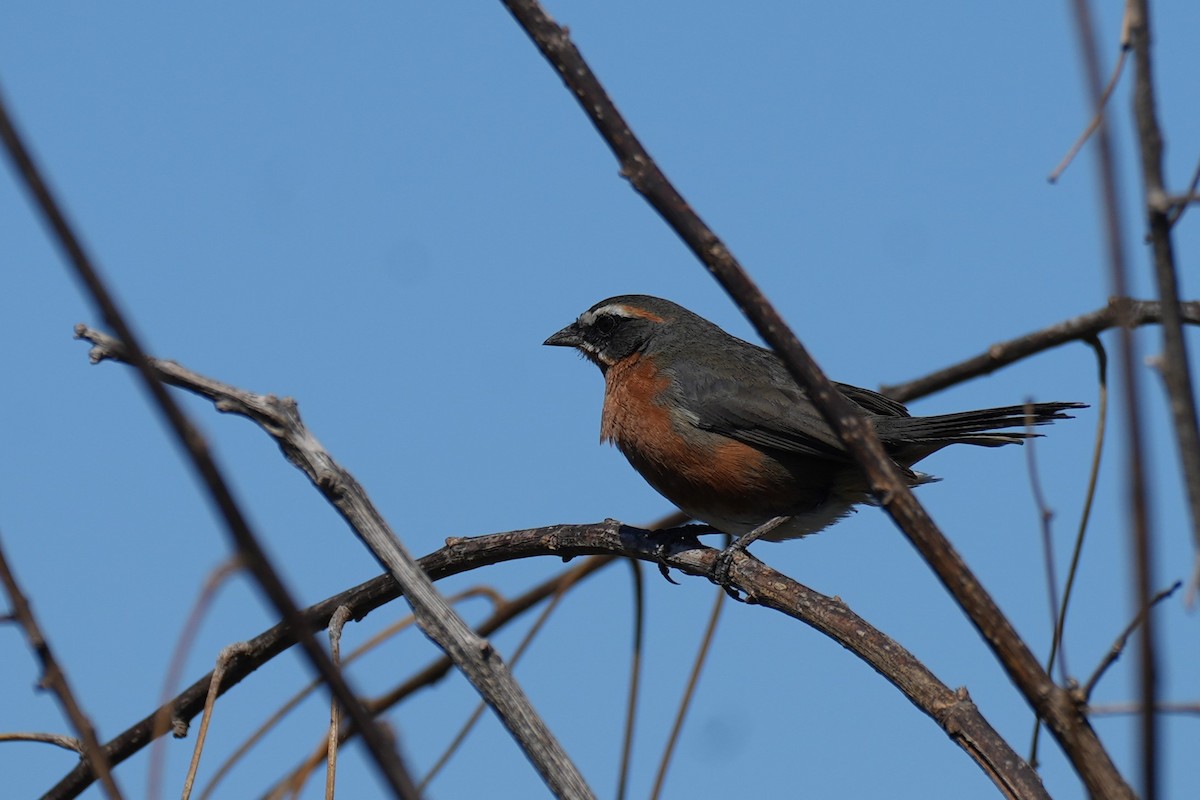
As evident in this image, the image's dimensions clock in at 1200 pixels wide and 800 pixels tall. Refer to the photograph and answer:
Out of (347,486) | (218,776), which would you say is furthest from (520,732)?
(218,776)

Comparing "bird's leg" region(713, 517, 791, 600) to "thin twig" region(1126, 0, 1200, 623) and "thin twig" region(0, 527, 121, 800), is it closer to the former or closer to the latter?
"thin twig" region(0, 527, 121, 800)

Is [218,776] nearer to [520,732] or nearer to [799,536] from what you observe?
[520,732]

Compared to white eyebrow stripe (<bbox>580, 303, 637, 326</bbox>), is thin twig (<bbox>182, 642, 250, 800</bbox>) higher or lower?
lower

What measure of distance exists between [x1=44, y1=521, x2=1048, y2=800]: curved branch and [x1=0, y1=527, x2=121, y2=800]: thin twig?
834 millimetres

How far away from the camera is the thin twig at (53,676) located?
1666 millimetres

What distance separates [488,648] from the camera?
2.11m

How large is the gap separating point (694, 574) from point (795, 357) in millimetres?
3984

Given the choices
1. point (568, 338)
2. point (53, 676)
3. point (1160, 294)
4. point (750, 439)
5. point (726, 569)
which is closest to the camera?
point (1160, 294)

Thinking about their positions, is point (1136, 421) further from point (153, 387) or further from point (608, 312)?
point (608, 312)

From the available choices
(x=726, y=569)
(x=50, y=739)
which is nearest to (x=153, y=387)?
(x=50, y=739)

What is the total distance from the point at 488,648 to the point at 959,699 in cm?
148

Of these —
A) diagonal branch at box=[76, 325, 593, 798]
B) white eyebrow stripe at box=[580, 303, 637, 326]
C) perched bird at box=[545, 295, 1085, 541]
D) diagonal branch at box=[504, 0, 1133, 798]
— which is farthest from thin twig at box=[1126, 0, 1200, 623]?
A: white eyebrow stripe at box=[580, 303, 637, 326]

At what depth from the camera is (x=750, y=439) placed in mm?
7047

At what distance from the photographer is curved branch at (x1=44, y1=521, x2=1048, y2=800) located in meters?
2.94
